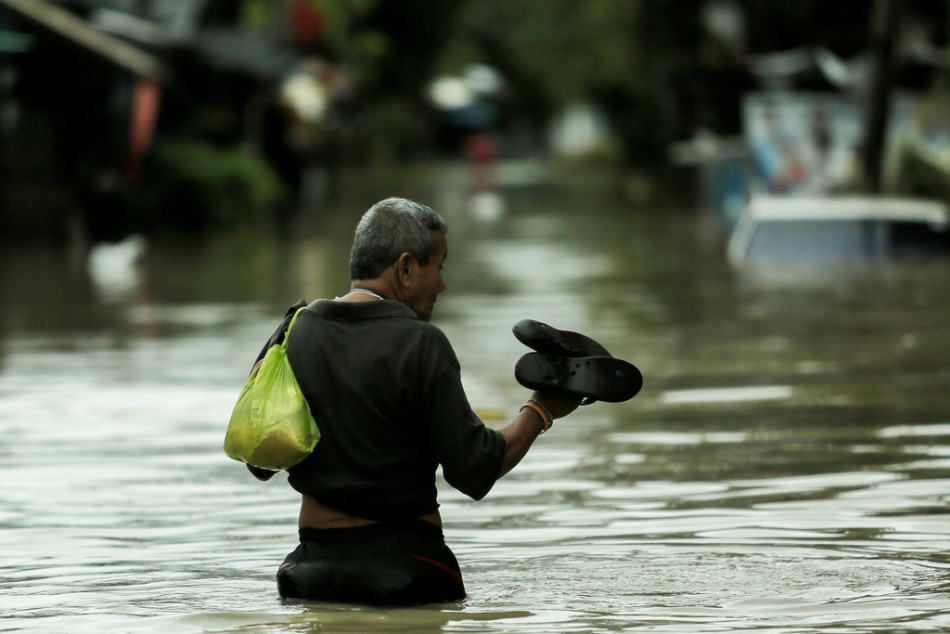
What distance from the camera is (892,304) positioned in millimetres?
16422

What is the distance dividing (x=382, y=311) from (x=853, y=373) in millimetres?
7266

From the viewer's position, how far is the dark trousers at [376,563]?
5246mm

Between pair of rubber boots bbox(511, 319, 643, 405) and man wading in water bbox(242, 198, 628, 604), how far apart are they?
0.29 ft

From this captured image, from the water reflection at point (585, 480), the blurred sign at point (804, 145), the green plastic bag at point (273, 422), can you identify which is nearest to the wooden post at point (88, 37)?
the water reflection at point (585, 480)

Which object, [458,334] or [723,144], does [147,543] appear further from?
[723,144]

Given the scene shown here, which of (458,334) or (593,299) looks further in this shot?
(593,299)

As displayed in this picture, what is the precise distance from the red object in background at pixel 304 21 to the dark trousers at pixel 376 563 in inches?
1740

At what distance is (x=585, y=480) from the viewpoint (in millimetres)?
8273

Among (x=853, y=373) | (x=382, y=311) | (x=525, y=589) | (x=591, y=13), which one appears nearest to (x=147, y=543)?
(x=525, y=589)

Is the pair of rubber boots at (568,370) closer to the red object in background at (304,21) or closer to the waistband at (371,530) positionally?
the waistband at (371,530)

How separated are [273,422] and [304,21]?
4522 centimetres

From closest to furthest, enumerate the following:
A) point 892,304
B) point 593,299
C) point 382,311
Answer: point 382,311 → point 892,304 → point 593,299

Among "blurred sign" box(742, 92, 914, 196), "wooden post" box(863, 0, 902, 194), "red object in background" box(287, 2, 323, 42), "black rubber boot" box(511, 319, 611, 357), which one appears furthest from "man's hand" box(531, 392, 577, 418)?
"red object in background" box(287, 2, 323, 42)

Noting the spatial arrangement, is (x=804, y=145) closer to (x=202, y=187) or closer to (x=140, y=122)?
(x=140, y=122)
